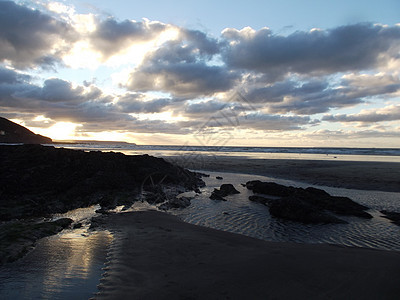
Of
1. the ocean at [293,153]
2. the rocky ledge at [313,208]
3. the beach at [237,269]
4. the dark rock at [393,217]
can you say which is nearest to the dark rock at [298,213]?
the rocky ledge at [313,208]

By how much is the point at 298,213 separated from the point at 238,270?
6.14 metres

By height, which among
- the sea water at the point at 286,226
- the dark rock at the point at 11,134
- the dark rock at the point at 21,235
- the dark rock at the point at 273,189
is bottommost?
the sea water at the point at 286,226

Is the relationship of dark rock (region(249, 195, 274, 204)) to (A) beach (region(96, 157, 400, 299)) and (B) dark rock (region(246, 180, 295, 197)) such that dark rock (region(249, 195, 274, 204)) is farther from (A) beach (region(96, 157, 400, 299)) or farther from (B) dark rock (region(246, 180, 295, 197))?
(A) beach (region(96, 157, 400, 299))

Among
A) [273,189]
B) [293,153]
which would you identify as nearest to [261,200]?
[273,189]

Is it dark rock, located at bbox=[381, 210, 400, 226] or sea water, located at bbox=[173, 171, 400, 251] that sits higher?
dark rock, located at bbox=[381, 210, 400, 226]

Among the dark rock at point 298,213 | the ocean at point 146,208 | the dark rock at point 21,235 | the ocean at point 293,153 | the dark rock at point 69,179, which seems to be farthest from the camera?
the ocean at point 293,153

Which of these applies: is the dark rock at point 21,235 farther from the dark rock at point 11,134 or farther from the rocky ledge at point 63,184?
the dark rock at point 11,134

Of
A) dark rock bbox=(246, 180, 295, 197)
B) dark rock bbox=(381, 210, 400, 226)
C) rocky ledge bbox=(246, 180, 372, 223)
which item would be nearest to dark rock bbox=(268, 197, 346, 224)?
rocky ledge bbox=(246, 180, 372, 223)

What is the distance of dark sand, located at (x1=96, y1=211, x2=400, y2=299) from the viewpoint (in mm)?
4504

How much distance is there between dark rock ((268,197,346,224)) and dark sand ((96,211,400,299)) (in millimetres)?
2998

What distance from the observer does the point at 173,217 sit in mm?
10336

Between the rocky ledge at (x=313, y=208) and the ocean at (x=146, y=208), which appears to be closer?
the ocean at (x=146, y=208)

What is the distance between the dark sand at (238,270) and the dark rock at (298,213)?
300cm

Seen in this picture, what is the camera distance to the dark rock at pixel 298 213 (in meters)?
10.1
